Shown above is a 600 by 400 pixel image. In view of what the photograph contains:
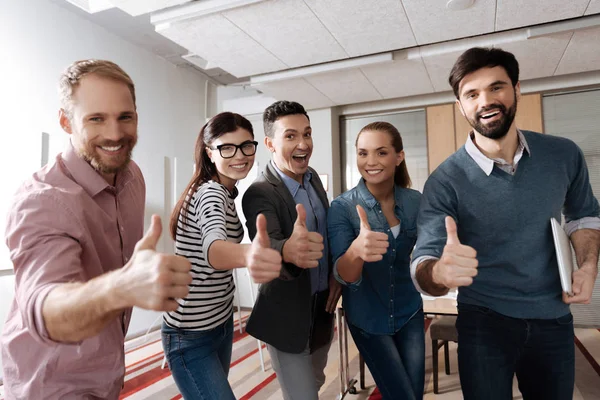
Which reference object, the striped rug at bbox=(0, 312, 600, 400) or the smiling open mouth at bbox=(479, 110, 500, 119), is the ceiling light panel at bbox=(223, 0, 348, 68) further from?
the striped rug at bbox=(0, 312, 600, 400)

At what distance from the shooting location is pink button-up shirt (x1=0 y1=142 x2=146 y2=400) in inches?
35.5

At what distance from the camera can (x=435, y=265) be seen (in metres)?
A: 1.17

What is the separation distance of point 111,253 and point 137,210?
0.24m

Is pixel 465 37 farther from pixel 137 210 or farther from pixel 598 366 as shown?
pixel 137 210

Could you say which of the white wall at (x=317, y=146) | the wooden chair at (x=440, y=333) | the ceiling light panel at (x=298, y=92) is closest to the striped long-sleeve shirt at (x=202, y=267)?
the wooden chair at (x=440, y=333)

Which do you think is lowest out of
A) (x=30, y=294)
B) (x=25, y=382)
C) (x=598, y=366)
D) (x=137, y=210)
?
(x=598, y=366)

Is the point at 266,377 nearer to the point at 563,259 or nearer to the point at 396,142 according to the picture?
the point at 396,142

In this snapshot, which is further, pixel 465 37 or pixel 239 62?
pixel 239 62

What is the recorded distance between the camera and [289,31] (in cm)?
347

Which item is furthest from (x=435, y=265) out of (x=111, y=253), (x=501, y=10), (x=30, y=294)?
(x=501, y=10)

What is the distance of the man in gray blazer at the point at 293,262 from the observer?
1.32 meters

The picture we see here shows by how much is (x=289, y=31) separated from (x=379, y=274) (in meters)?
2.61

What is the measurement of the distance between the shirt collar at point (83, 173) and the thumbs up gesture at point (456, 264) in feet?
3.24

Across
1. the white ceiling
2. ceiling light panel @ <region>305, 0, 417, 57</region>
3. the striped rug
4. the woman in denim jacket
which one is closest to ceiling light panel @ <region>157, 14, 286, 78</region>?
the white ceiling
